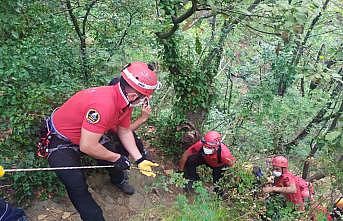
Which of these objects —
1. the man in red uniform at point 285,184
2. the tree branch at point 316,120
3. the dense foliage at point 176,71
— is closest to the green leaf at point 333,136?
the dense foliage at point 176,71

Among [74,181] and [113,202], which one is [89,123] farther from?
[113,202]

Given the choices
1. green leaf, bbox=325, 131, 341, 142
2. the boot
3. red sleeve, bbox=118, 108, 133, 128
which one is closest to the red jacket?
green leaf, bbox=325, 131, 341, 142

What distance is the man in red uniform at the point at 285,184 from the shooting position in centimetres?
530

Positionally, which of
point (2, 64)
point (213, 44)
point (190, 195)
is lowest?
point (190, 195)

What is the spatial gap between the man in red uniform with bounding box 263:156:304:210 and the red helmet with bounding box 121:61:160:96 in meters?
2.31

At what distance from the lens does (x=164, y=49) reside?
5965 millimetres

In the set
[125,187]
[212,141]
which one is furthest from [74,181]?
[212,141]

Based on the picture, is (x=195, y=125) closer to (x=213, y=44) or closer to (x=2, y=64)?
(x=213, y=44)

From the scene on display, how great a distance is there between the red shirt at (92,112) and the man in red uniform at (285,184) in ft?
8.03

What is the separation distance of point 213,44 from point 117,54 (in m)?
1.75

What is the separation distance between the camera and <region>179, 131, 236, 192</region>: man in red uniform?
5527 mm

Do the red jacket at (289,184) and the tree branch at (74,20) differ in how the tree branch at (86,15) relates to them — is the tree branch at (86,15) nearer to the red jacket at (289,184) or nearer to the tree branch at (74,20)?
the tree branch at (74,20)

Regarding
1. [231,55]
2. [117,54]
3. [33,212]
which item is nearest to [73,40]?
[117,54]

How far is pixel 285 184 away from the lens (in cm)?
546
